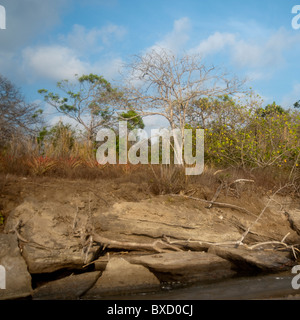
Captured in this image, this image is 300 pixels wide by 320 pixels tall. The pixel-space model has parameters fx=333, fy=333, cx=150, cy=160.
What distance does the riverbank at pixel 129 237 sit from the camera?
17.8 feet

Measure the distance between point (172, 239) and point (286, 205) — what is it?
383 cm

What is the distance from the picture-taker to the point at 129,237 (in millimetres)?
7152

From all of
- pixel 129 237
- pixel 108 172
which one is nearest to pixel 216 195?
pixel 129 237

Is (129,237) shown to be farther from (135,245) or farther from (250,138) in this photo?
(250,138)

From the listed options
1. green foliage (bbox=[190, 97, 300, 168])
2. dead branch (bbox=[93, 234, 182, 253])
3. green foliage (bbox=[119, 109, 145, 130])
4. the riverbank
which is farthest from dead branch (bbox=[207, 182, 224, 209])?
green foliage (bbox=[119, 109, 145, 130])

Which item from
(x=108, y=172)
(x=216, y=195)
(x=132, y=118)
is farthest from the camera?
(x=132, y=118)

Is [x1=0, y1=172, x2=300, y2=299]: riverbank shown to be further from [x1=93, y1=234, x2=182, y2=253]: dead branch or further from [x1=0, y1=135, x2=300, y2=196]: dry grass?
[x1=0, y1=135, x2=300, y2=196]: dry grass

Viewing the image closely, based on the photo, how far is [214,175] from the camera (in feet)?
30.6

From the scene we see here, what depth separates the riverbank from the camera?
214 inches

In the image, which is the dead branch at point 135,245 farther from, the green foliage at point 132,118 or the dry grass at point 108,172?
the green foliage at point 132,118

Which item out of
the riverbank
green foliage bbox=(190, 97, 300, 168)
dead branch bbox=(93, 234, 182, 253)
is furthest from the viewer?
green foliage bbox=(190, 97, 300, 168)

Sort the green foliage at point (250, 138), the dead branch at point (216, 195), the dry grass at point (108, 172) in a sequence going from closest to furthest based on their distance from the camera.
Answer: the dead branch at point (216, 195), the dry grass at point (108, 172), the green foliage at point (250, 138)

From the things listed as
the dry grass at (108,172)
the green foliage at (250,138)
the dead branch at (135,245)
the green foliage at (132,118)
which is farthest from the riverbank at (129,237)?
the green foliage at (132,118)
